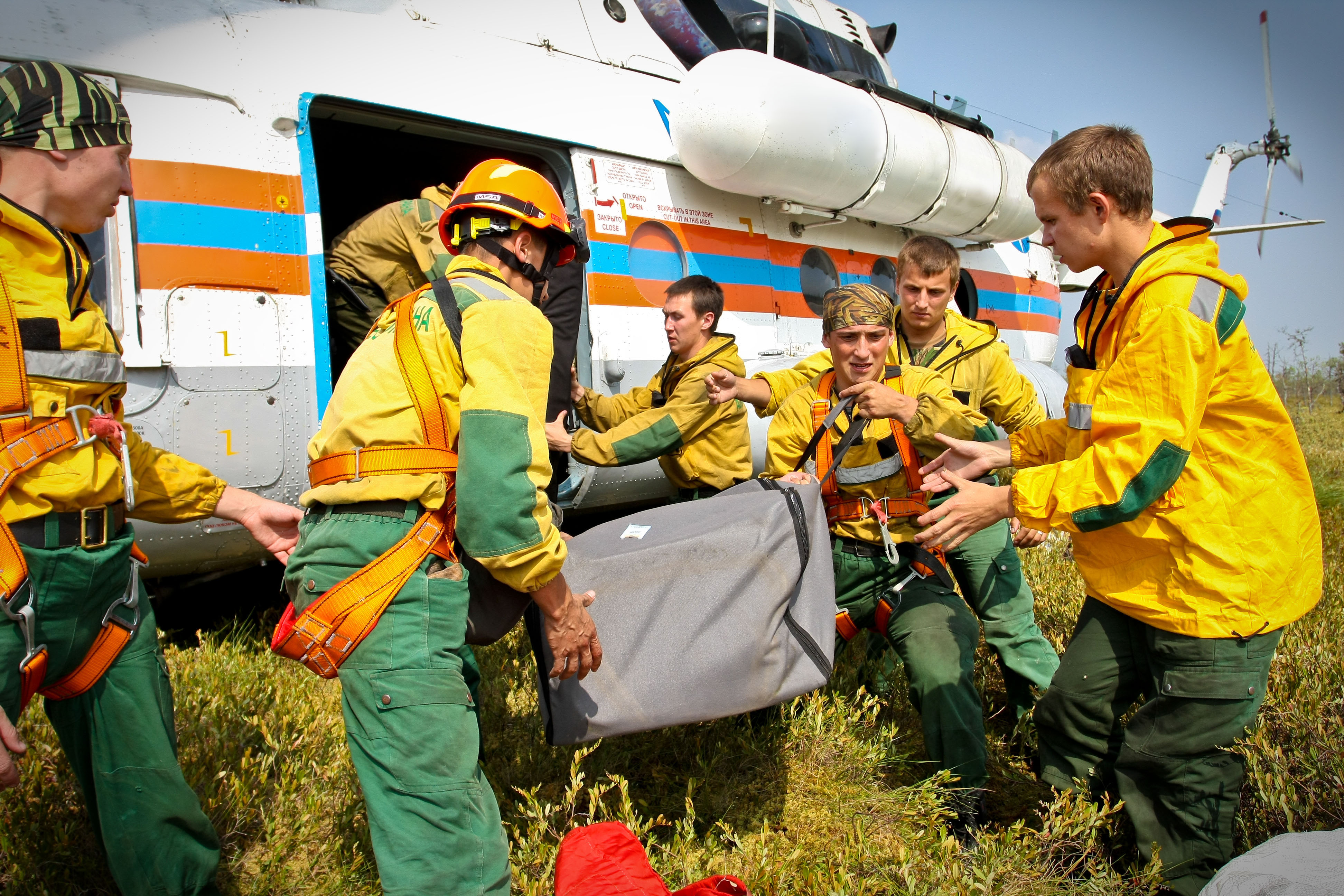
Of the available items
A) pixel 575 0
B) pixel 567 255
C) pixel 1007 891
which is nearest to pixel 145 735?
pixel 567 255

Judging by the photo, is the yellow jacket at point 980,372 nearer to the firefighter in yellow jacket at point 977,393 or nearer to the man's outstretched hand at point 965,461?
the firefighter in yellow jacket at point 977,393

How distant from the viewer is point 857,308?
118 inches

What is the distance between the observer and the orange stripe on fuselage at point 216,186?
337 cm

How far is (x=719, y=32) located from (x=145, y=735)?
5.83 m

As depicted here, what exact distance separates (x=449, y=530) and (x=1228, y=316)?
1.99 metres

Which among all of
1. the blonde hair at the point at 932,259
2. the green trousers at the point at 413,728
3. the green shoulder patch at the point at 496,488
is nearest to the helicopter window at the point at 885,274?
the blonde hair at the point at 932,259

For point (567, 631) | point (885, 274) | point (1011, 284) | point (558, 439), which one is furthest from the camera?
point (1011, 284)

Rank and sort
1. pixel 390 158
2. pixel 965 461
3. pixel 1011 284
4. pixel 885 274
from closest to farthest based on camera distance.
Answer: pixel 965 461 → pixel 390 158 → pixel 885 274 → pixel 1011 284

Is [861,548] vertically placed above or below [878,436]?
below

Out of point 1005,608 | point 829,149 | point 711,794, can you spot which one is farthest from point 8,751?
point 829,149

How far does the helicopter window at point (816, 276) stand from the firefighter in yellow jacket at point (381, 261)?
2.65 meters

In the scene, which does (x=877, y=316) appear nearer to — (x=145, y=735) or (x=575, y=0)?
(x=145, y=735)

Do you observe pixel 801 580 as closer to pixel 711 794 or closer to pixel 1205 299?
pixel 711 794

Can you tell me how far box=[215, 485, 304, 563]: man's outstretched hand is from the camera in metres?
2.34
